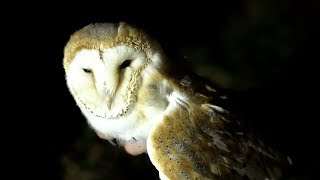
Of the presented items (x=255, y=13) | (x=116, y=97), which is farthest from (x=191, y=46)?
(x=116, y=97)

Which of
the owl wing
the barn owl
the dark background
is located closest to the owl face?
the barn owl

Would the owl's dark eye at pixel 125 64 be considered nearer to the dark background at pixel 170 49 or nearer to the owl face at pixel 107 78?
the owl face at pixel 107 78

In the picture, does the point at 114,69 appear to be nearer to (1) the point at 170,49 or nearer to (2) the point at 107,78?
(2) the point at 107,78

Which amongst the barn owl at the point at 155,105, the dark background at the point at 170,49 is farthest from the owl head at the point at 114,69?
the dark background at the point at 170,49

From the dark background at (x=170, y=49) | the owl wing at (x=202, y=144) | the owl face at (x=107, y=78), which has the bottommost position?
the dark background at (x=170, y=49)

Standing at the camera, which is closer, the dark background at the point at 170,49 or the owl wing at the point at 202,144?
the owl wing at the point at 202,144

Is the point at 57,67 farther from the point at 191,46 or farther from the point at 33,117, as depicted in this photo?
the point at 191,46
